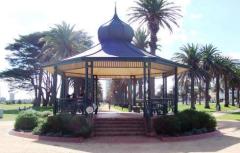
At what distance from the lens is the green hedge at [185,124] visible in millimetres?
18500

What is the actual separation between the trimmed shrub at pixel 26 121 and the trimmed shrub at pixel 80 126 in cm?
317

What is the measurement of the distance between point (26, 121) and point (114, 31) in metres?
7.00

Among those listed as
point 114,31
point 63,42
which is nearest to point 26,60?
point 63,42

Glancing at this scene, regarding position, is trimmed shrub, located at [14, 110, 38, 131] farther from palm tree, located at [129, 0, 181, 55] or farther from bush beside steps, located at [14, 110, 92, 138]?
palm tree, located at [129, 0, 181, 55]

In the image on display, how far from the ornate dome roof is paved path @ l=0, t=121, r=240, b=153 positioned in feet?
22.9

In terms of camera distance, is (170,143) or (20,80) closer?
(170,143)

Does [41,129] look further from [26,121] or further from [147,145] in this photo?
[147,145]

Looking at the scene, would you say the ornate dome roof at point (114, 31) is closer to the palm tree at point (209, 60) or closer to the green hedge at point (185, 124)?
the green hedge at point (185, 124)

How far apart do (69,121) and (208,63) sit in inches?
2072

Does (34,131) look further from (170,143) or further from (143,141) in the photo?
(170,143)

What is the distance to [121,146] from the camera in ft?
52.4

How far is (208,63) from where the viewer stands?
67938mm

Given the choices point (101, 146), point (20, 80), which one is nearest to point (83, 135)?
point (101, 146)

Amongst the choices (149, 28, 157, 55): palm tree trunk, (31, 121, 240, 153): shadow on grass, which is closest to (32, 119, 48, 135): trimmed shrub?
(31, 121, 240, 153): shadow on grass
